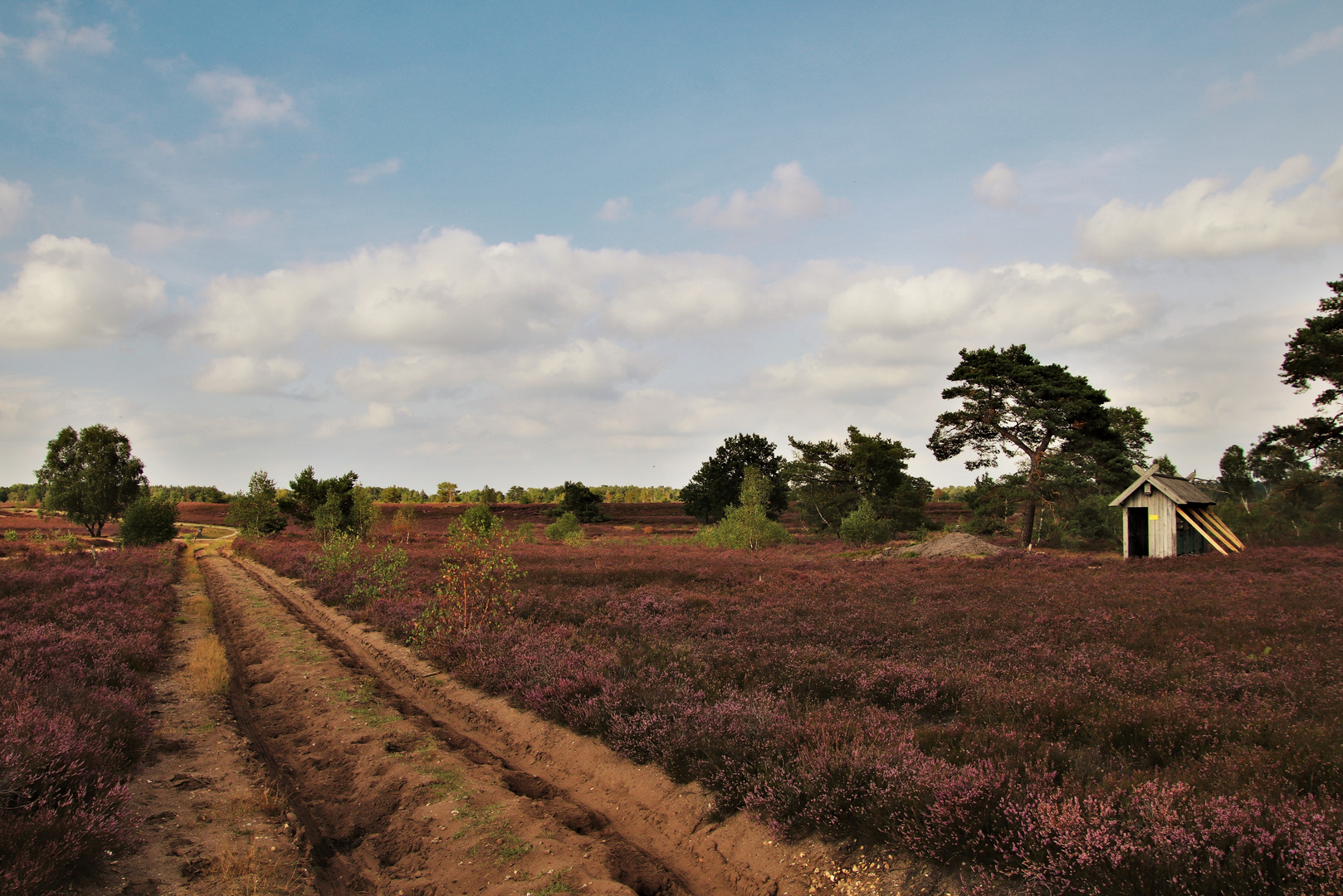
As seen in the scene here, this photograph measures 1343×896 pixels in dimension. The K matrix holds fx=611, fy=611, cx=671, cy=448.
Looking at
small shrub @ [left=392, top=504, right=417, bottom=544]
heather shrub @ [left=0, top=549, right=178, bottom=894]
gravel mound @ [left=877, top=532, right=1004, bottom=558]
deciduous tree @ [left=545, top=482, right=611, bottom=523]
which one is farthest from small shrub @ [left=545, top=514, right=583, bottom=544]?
heather shrub @ [left=0, top=549, right=178, bottom=894]

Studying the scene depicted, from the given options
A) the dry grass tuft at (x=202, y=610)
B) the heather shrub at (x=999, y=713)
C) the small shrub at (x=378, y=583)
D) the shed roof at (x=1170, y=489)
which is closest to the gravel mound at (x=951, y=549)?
the shed roof at (x=1170, y=489)

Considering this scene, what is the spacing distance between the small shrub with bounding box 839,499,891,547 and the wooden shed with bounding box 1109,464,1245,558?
1556cm

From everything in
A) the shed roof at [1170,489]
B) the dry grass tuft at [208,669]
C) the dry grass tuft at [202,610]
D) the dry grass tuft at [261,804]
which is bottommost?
the dry grass tuft at [202,610]

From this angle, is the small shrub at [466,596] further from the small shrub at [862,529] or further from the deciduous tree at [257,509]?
the deciduous tree at [257,509]

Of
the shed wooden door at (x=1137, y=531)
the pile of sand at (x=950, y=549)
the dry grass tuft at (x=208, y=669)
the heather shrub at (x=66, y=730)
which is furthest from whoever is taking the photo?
the pile of sand at (x=950, y=549)

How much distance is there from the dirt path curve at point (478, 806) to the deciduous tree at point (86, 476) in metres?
67.8

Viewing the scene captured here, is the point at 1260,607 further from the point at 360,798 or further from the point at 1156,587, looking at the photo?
the point at 360,798

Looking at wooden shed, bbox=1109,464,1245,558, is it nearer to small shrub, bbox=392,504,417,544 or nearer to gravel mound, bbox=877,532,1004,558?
gravel mound, bbox=877,532,1004,558

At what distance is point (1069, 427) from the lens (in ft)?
117

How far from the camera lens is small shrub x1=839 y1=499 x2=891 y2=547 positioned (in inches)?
1721

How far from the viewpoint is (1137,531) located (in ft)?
100

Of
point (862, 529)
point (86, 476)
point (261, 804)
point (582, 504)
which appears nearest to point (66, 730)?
point (261, 804)

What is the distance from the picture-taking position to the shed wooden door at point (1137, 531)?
30375mm

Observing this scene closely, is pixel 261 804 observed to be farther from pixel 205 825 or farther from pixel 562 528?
pixel 562 528
